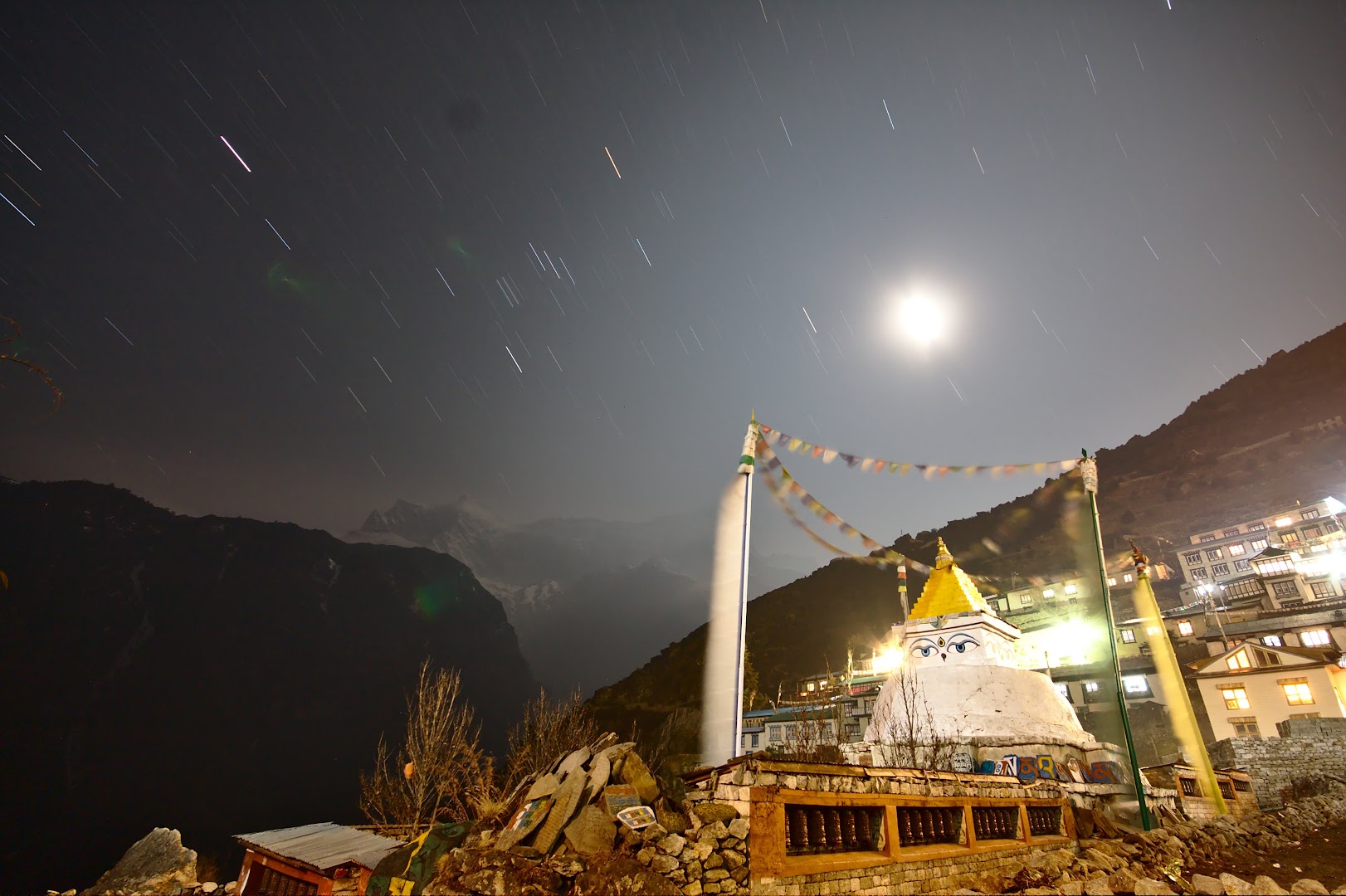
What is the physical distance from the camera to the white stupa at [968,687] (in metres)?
19.8

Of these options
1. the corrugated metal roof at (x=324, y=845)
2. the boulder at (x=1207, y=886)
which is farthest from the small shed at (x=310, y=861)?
the boulder at (x=1207, y=886)

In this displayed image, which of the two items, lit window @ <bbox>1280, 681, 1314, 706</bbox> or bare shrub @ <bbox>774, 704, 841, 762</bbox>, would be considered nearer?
bare shrub @ <bbox>774, 704, 841, 762</bbox>

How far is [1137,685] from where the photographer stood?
38.1 meters

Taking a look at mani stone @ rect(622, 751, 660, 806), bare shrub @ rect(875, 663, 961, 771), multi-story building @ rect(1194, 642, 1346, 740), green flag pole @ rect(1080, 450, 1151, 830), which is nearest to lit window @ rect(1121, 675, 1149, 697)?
multi-story building @ rect(1194, 642, 1346, 740)

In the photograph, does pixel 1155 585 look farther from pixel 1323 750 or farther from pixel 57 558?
pixel 57 558

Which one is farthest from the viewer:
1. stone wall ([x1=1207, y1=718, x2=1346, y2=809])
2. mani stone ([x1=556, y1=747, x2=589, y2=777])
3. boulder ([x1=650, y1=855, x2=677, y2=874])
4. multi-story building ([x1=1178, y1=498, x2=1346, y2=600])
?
multi-story building ([x1=1178, y1=498, x2=1346, y2=600])

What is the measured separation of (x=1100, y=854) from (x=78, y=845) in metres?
97.5

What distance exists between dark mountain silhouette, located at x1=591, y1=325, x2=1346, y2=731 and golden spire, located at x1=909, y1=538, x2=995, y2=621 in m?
38.6

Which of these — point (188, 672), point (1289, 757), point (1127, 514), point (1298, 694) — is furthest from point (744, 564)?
point (188, 672)

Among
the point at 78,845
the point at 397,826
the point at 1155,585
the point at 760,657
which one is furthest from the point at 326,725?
the point at 1155,585

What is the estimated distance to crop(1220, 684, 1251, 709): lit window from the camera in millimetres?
29969

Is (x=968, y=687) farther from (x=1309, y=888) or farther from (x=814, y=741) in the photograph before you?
(x=1309, y=888)

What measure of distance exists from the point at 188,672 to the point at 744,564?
116 m

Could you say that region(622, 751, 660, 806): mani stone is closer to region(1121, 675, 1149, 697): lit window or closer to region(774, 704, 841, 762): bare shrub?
region(774, 704, 841, 762): bare shrub
